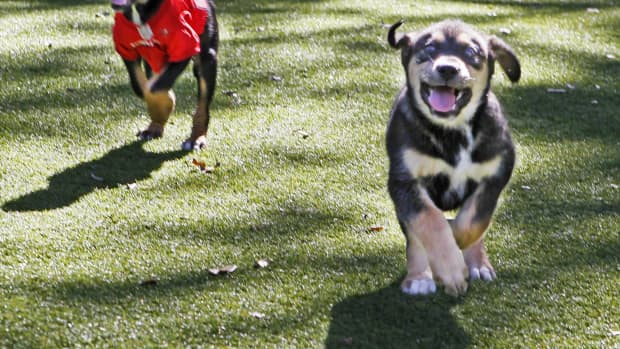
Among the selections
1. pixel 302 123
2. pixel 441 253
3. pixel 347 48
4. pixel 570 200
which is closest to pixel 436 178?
pixel 441 253

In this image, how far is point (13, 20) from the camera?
348 inches

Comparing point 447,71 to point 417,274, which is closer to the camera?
point 447,71

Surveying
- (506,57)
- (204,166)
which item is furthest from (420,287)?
(204,166)

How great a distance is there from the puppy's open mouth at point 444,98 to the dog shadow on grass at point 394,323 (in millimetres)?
833

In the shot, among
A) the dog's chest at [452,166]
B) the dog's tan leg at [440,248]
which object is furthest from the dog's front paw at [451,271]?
the dog's chest at [452,166]

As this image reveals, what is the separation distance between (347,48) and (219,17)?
155 centimetres

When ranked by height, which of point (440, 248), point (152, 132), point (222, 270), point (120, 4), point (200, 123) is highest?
point (120, 4)

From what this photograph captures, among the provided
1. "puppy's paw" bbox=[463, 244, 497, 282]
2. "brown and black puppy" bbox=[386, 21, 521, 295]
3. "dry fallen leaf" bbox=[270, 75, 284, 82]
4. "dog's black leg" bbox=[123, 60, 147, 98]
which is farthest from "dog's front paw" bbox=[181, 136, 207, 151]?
"puppy's paw" bbox=[463, 244, 497, 282]

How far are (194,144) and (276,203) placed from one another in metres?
1.03

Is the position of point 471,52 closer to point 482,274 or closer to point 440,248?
point 440,248

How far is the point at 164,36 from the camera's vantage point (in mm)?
5781

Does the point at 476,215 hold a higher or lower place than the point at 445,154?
lower

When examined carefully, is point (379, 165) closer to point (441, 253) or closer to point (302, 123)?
point (302, 123)

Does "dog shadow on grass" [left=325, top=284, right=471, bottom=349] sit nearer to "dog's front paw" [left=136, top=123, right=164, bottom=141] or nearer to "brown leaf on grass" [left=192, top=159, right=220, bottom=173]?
"brown leaf on grass" [left=192, top=159, right=220, bottom=173]
